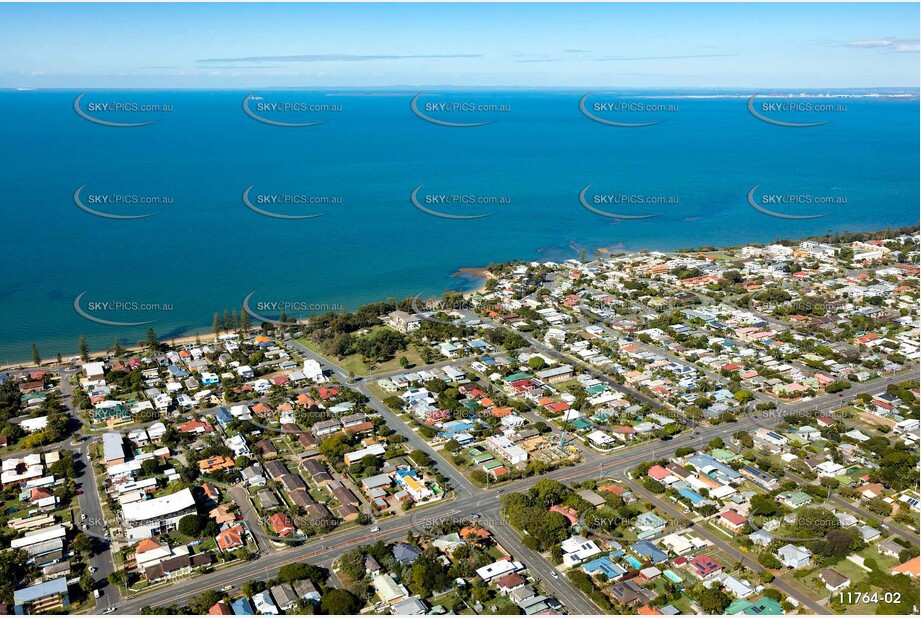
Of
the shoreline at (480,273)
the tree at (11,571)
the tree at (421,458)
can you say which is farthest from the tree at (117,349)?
the tree at (421,458)

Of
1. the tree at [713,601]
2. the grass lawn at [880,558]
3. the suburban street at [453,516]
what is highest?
the tree at [713,601]

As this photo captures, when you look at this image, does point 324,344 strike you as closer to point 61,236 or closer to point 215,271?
point 215,271

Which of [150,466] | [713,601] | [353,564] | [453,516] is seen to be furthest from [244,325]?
[713,601]

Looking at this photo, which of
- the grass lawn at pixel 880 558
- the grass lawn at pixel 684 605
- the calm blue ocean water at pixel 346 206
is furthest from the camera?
the calm blue ocean water at pixel 346 206

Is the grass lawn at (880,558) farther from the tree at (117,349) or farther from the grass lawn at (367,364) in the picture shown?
the tree at (117,349)

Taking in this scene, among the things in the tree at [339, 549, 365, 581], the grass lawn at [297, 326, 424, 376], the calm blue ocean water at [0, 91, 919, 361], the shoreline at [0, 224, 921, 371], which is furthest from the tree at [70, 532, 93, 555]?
the calm blue ocean water at [0, 91, 919, 361]

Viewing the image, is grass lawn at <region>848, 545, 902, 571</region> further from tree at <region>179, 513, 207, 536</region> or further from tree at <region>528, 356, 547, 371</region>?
tree at <region>179, 513, 207, 536</region>
